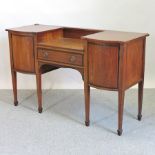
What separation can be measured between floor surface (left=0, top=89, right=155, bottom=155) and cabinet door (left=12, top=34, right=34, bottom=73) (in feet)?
1.40

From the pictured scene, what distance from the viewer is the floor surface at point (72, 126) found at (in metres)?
2.26

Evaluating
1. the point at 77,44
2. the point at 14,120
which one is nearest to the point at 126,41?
the point at 77,44

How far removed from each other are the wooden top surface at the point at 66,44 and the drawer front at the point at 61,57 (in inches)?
2.0

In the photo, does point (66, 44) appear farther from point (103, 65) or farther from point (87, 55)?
point (103, 65)

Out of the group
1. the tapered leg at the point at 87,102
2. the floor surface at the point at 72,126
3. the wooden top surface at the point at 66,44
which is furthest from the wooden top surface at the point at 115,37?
the floor surface at the point at 72,126

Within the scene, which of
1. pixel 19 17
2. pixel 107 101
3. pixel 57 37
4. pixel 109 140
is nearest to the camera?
pixel 109 140

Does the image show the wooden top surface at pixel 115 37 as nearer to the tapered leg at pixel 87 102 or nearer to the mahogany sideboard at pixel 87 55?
the mahogany sideboard at pixel 87 55

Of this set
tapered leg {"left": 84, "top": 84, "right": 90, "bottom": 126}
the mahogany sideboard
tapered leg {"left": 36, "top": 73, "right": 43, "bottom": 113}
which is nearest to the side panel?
the mahogany sideboard

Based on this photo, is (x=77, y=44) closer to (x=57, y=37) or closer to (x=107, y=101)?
(x=57, y=37)

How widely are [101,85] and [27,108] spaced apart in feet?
3.05

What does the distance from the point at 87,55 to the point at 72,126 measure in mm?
619

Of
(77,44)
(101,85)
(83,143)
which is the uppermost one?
(77,44)

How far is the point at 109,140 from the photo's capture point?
93.4 inches

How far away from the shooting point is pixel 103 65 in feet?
7.66
